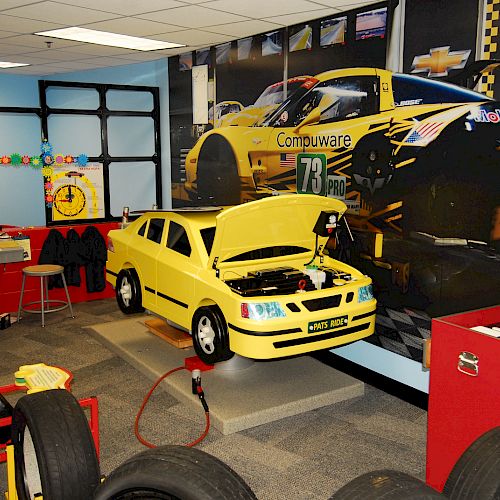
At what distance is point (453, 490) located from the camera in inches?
92.5

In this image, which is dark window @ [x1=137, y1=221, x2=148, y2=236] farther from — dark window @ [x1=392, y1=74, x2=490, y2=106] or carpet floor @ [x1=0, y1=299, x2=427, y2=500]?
dark window @ [x1=392, y1=74, x2=490, y2=106]

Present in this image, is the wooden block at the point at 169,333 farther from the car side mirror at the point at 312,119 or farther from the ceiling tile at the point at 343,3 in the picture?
the ceiling tile at the point at 343,3

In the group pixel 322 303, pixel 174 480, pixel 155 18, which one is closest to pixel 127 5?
pixel 155 18

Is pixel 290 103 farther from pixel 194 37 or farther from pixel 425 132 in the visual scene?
pixel 425 132

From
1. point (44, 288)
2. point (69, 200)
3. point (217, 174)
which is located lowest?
point (44, 288)

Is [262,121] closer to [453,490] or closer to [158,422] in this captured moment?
[158,422]

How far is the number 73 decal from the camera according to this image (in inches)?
213

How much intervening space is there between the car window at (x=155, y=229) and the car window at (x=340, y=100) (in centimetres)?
166

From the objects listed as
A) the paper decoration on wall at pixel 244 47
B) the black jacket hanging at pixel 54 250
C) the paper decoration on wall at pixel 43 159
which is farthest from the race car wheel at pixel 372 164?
the paper decoration on wall at pixel 43 159

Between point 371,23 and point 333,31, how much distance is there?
0.50 m

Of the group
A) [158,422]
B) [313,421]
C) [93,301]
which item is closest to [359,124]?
[313,421]

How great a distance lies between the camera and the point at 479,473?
229 cm

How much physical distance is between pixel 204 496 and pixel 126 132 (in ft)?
26.5

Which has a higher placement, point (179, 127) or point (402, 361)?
point (179, 127)
